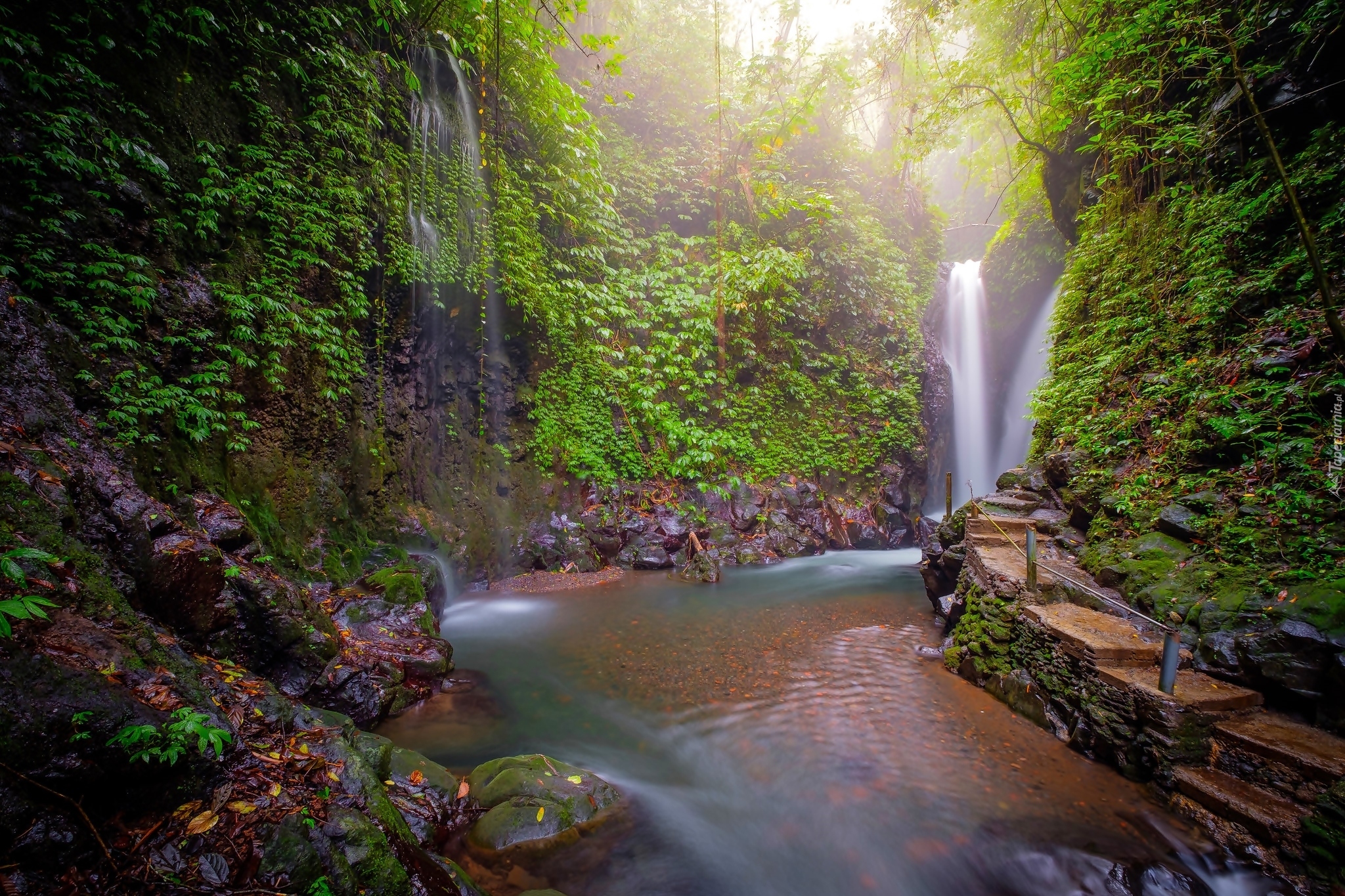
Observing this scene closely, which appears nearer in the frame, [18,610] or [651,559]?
[18,610]

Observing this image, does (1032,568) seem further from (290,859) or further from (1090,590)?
(290,859)

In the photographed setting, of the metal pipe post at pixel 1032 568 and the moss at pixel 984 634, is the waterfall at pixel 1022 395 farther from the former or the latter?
the metal pipe post at pixel 1032 568

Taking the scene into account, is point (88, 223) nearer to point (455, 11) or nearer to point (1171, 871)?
point (455, 11)

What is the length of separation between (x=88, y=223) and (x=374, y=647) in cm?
384

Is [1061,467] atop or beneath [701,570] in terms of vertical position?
atop

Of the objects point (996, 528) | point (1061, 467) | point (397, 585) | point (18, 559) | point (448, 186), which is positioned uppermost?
point (448, 186)

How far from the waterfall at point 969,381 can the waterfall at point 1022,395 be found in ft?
1.61

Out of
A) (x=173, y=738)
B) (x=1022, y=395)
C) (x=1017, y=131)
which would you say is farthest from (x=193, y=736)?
(x=1022, y=395)

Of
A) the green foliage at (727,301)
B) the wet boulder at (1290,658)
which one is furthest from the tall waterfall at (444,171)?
the wet boulder at (1290,658)

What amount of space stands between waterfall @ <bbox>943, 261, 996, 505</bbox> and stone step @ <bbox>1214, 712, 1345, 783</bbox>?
12.9 metres

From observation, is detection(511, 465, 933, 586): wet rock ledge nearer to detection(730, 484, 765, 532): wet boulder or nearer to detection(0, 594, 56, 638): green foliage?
detection(730, 484, 765, 532): wet boulder

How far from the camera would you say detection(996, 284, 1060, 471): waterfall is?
1381 centimetres

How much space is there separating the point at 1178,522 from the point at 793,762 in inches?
167

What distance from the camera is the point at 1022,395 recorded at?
14859 millimetres
